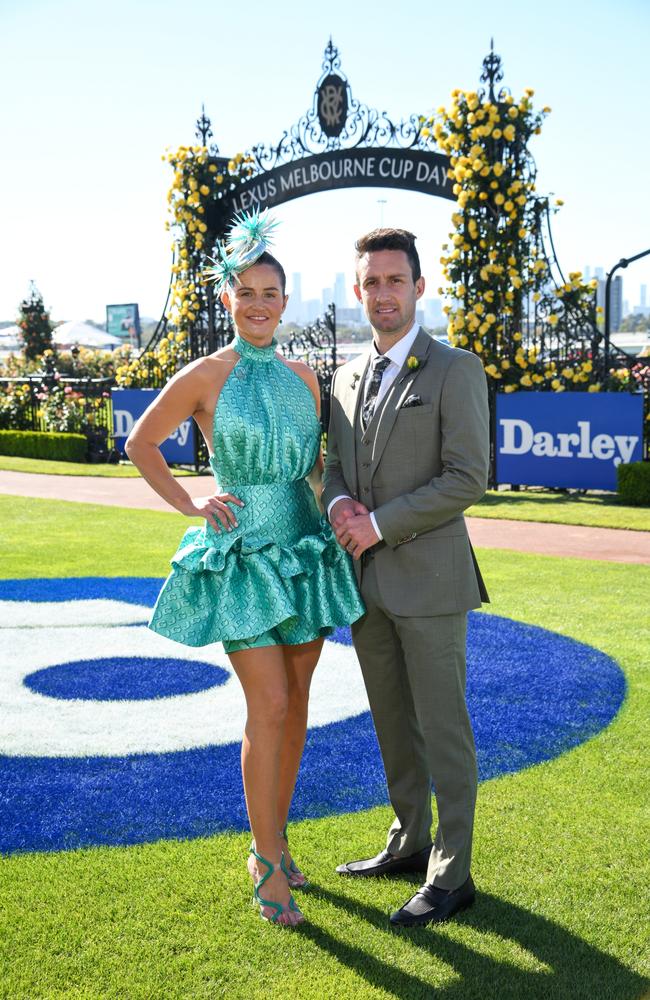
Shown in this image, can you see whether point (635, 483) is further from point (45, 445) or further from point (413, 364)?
point (45, 445)

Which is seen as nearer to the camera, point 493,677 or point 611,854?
point 611,854

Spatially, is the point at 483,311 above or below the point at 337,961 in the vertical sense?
above

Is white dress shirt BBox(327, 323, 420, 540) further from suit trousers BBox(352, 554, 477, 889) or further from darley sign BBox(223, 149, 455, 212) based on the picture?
darley sign BBox(223, 149, 455, 212)

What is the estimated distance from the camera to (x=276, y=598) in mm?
2998

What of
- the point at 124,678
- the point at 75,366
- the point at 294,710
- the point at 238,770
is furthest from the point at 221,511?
the point at 75,366

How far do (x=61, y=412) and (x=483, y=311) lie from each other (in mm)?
9580

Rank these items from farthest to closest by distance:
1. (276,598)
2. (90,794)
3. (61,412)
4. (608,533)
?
(61,412)
(608,533)
(90,794)
(276,598)

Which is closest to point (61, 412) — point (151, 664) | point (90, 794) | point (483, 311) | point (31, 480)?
point (31, 480)

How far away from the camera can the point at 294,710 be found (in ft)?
10.5

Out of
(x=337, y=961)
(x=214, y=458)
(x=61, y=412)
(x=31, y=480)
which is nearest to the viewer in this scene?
(x=337, y=961)

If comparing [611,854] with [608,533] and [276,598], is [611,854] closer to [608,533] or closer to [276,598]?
[276,598]

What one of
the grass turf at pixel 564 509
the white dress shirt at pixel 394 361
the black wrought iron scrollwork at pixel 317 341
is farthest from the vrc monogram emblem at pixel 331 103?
the white dress shirt at pixel 394 361

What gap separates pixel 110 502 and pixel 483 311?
5199 mm

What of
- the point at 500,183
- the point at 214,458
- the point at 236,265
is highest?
the point at 500,183
